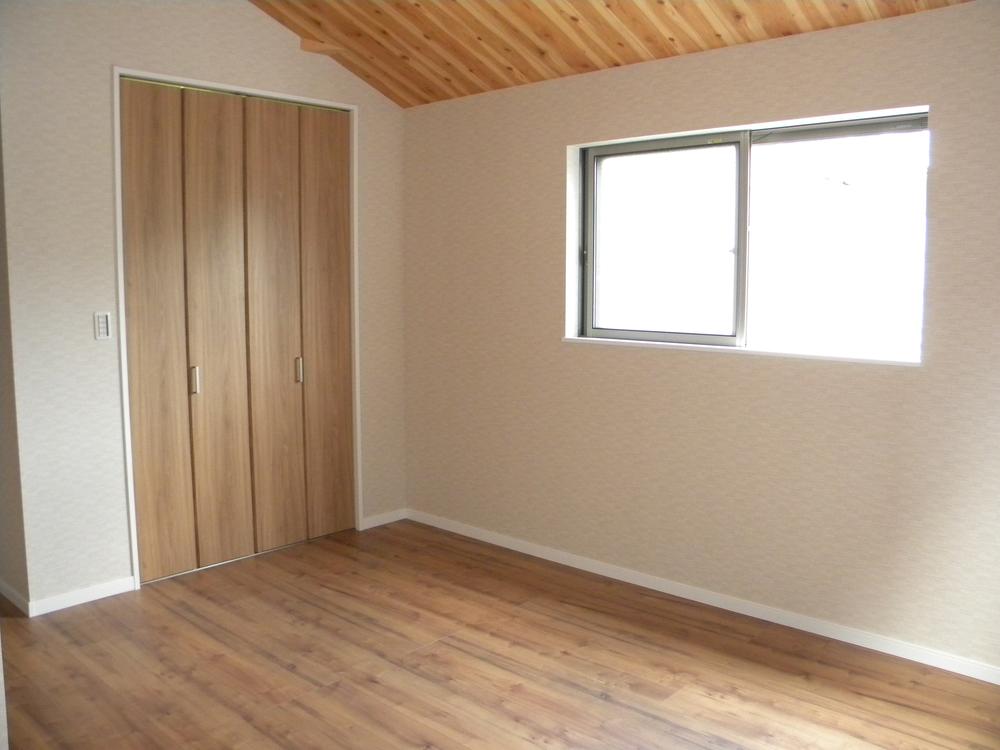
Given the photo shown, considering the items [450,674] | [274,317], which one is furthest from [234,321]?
[450,674]

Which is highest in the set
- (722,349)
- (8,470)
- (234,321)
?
(234,321)

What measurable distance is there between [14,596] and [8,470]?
59 cm

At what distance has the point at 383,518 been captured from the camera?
514 centimetres

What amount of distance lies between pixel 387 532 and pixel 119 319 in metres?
1.93

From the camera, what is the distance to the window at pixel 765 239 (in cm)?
341

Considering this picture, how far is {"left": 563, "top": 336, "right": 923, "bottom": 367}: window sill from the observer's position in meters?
3.31

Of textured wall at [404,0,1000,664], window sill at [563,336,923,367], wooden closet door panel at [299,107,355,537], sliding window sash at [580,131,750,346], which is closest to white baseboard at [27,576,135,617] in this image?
wooden closet door panel at [299,107,355,537]

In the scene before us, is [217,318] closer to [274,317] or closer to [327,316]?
[274,317]

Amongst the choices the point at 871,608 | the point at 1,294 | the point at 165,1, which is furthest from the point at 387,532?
the point at 165,1

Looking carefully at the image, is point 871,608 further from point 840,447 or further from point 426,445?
point 426,445

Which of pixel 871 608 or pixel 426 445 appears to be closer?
pixel 871 608

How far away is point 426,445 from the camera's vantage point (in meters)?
5.12

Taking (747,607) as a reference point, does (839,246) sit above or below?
above

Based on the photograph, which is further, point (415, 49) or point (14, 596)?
point (415, 49)
